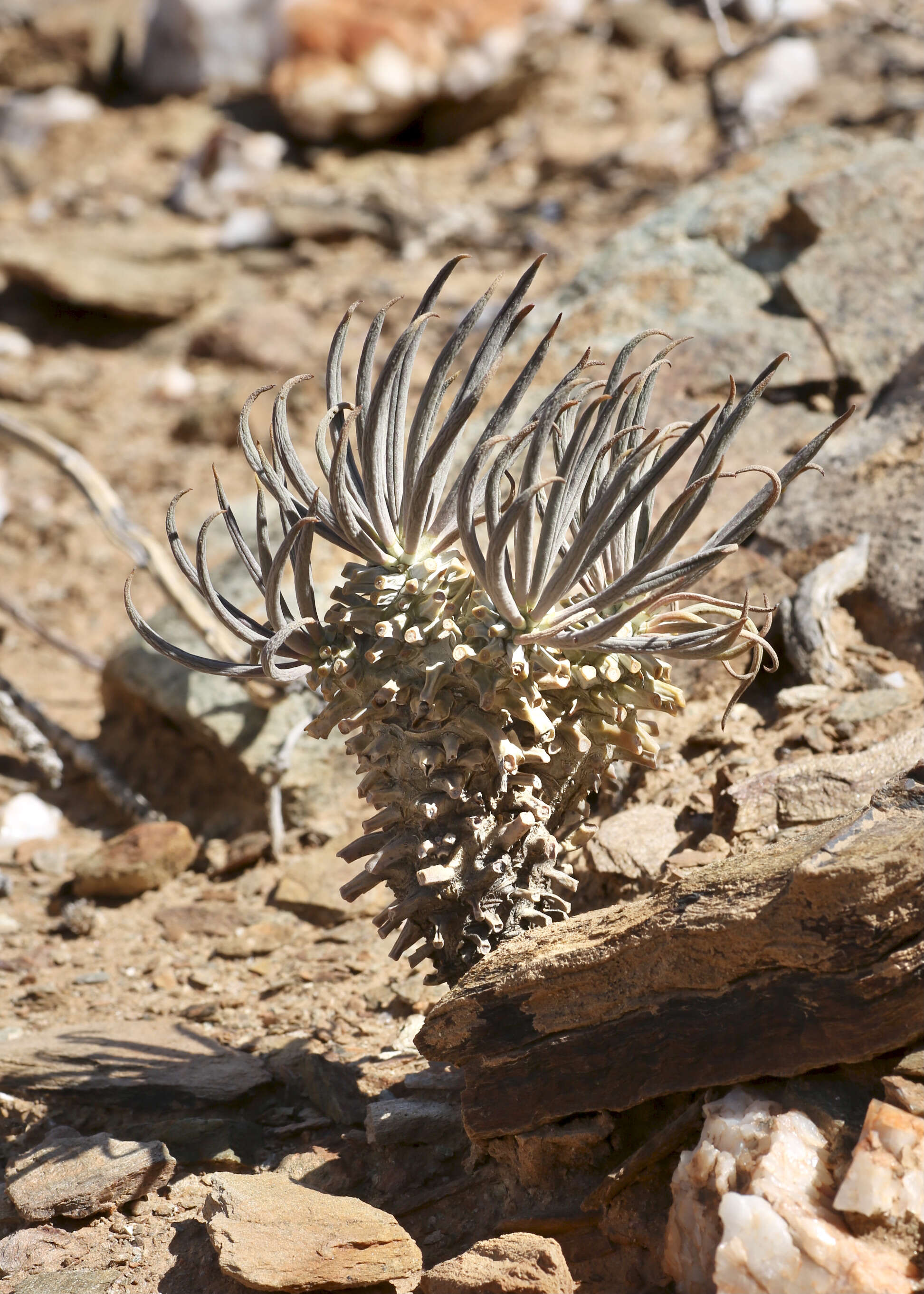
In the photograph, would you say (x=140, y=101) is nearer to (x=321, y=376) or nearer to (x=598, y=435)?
(x=321, y=376)

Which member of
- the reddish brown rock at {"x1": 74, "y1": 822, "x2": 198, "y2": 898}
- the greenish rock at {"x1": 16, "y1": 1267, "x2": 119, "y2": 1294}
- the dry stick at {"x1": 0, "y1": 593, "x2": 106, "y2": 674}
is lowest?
the greenish rock at {"x1": 16, "y1": 1267, "x2": 119, "y2": 1294}

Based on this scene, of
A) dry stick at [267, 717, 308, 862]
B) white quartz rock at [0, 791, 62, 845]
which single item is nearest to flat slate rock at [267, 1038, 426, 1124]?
dry stick at [267, 717, 308, 862]

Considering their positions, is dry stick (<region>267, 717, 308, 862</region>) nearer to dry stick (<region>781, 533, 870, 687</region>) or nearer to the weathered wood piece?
dry stick (<region>781, 533, 870, 687</region>)

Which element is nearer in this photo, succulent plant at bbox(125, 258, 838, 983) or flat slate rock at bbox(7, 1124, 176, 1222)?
succulent plant at bbox(125, 258, 838, 983)

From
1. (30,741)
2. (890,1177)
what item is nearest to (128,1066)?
(890,1177)

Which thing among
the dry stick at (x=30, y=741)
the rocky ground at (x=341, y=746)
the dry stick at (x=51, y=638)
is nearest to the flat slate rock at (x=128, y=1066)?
the rocky ground at (x=341, y=746)

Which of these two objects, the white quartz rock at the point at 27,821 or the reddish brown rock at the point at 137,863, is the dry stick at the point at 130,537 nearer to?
the reddish brown rock at the point at 137,863

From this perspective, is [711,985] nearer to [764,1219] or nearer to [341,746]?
[764,1219]
